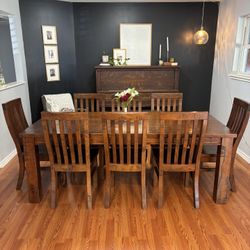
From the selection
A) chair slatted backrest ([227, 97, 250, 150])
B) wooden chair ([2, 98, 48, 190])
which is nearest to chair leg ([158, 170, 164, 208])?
chair slatted backrest ([227, 97, 250, 150])

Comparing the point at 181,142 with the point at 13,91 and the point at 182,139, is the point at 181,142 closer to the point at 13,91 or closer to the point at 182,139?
the point at 182,139

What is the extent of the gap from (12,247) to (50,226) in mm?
333

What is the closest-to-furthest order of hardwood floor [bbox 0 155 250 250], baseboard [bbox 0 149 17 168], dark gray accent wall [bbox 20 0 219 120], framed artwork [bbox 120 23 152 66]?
hardwood floor [bbox 0 155 250 250] → baseboard [bbox 0 149 17 168] → dark gray accent wall [bbox 20 0 219 120] → framed artwork [bbox 120 23 152 66]

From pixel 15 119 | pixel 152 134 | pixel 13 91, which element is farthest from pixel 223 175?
pixel 13 91

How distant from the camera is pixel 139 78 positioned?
4684 mm

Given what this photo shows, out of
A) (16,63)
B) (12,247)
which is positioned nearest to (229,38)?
(16,63)

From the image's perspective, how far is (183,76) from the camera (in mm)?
5121

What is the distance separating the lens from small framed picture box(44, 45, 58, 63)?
14.5 ft

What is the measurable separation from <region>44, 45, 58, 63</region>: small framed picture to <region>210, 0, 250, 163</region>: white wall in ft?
10.7

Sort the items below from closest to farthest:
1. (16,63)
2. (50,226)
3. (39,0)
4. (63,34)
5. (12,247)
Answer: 1. (12,247)
2. (50,226)
3. (16,63)
4. (39,0)
5. (63,34)

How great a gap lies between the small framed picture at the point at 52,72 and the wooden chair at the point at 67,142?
8.65 feet

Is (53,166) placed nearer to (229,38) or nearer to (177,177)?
(177,177)

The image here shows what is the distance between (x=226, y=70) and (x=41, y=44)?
3456mm

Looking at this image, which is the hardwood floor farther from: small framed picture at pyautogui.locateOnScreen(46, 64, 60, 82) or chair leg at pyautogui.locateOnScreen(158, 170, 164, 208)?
small framed picture at pyautogui.locateOnScreen(46, 64, 60, 82)
